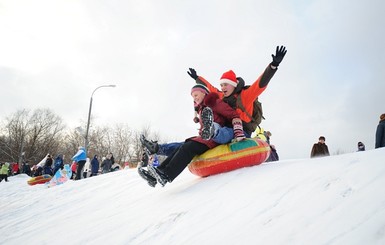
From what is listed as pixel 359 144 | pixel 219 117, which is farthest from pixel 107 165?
pixel 219 117

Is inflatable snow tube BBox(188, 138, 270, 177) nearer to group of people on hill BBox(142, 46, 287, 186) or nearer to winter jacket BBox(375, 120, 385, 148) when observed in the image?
group of people on hill BBox(142, 46, 287, 186)

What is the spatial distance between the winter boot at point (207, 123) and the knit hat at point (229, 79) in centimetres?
90

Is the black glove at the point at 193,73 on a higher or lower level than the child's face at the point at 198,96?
higher

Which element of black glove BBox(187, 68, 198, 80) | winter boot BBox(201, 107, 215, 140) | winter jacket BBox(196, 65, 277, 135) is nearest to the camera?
winter boot BBox(201, 107, 215, 140)

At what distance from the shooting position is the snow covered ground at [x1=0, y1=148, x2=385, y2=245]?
1.33m

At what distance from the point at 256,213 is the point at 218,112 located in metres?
1.89

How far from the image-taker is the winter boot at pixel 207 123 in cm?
310

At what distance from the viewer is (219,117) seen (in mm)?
3580

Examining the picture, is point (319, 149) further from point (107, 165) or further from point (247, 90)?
point (107, 165)

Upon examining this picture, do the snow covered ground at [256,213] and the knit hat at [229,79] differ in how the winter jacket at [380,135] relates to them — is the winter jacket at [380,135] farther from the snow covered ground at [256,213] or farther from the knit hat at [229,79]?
the snow covered ground at [256,213]

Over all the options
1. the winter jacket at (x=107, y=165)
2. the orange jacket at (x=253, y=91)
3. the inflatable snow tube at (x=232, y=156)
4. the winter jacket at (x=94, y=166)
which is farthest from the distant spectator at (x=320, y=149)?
the winter jacket at (x=94, y=166)

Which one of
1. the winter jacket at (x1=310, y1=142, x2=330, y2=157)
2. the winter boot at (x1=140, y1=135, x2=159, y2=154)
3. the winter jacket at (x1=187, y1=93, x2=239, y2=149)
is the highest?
the winter jacket at (x1=187, y1=93, x2=239, y2=149)

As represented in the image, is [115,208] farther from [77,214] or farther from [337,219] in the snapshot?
[337,219]

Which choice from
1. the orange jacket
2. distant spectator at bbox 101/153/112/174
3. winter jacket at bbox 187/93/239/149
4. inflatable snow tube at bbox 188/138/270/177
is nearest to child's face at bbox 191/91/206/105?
winter jacket at bbox 187/93/239/149
